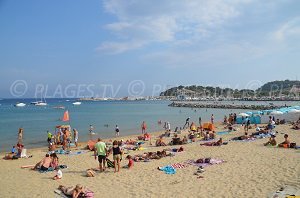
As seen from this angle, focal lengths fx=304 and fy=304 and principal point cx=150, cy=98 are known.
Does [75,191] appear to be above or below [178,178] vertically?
above

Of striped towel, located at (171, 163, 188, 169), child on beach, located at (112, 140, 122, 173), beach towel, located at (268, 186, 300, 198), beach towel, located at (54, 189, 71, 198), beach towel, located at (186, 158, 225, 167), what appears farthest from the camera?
beach towel, located at (186, 158, 225, 167)

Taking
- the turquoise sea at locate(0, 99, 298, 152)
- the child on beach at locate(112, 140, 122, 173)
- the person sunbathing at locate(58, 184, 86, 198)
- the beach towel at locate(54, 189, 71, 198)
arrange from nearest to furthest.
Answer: the person sunbathing at locate(58, 184, 86, 198) → the beach towel at locate(54, 189, 71, 198) → the child on beach at locate(112, 140, 122, 173) → the turquoise sea at locate(0, 99, 298, 152)

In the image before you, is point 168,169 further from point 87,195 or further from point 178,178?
point 87,195

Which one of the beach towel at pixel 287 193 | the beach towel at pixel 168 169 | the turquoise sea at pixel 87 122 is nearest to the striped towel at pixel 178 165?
the beach towel at pixel 168 169

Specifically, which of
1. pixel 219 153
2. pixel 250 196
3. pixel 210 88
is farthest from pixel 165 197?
pixel 210 88

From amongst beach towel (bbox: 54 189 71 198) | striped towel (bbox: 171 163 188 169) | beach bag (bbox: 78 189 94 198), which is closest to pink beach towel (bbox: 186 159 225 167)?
striped towel (bbox: 171 163 188 169)

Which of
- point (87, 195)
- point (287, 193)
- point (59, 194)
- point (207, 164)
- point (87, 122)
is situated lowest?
point (87, 122)

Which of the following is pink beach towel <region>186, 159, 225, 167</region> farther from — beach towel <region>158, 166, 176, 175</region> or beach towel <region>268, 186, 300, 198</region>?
beach towel <region>268, 186, 300, 198</region>

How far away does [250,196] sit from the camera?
7.58 metres

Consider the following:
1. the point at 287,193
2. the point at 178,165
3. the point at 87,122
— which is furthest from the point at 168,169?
the point at 87,122

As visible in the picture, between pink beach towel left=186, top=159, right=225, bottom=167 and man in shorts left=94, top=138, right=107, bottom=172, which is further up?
man in shorts left=94, top=138, right=107, bottom=172

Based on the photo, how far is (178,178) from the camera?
31.5 ft

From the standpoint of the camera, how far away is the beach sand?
326 inches

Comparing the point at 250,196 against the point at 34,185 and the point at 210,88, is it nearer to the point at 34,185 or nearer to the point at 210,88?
the point at 34,185
